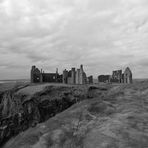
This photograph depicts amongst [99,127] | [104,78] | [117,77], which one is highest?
[117,77]

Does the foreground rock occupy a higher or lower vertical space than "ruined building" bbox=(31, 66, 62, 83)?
lower

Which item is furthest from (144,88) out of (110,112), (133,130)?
(133,130)

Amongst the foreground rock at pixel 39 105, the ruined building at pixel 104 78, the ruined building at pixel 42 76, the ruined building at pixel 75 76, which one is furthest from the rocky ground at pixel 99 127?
the ruined building at pixel 104 78

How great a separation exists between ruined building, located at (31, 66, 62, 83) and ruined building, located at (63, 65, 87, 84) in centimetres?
185

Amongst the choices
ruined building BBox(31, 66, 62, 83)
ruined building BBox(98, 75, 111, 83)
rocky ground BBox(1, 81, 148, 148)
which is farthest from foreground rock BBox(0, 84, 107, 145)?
ruined building BBox(98, 75, 111, 83)

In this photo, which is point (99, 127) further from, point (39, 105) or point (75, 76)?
point (75, 76)

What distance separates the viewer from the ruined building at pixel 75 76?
88.2 feet

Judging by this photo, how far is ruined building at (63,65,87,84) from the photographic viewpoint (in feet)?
88.2

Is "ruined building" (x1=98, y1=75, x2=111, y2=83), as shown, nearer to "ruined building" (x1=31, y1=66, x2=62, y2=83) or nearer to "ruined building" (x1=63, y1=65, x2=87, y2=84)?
"ruined building" (x1=63, y1=65, x2=87, y2=84)

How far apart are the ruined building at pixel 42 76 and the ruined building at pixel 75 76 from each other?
6.08ft

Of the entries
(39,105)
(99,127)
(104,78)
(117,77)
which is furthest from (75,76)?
(99,127)

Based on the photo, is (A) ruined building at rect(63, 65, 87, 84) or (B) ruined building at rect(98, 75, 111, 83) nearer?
(A) ruined building at rect(63, 65, 87, 84)

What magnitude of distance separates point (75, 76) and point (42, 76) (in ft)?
19.4

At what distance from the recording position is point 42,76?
30531mm
